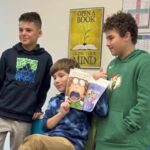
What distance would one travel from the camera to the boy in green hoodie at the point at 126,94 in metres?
1.39

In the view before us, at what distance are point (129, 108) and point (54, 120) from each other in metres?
0.35

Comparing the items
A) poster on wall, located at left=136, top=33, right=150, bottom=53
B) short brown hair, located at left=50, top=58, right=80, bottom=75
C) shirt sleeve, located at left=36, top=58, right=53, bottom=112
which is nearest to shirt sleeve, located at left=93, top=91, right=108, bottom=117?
short brown hair, located at left=50, top=58, right=80, bottom=75

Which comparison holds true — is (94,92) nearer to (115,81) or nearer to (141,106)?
(115,81)

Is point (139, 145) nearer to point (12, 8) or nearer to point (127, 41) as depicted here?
point (127, 41)

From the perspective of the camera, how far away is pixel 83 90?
4.95ft

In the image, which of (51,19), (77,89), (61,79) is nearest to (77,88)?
(77,89)

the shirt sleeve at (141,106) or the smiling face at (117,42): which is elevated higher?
the smiling face at (117,42)

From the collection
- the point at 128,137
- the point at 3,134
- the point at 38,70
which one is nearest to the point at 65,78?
the point at 38,70

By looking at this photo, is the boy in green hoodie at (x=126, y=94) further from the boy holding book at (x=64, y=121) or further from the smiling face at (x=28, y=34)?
the smiling face at (x=28, y=34)

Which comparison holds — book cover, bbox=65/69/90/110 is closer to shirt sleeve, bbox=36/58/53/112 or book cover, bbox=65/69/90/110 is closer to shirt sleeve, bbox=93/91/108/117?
shirt sleeve, bbox=93/91/108/117

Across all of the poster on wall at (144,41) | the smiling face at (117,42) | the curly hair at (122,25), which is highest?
the curly hair at (122,25)

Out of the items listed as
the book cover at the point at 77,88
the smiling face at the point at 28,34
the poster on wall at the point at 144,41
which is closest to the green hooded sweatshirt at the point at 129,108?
the book cover at the point at 77,88

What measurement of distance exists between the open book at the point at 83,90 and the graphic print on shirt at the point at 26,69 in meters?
0.37

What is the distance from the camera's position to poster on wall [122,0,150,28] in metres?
2.25
